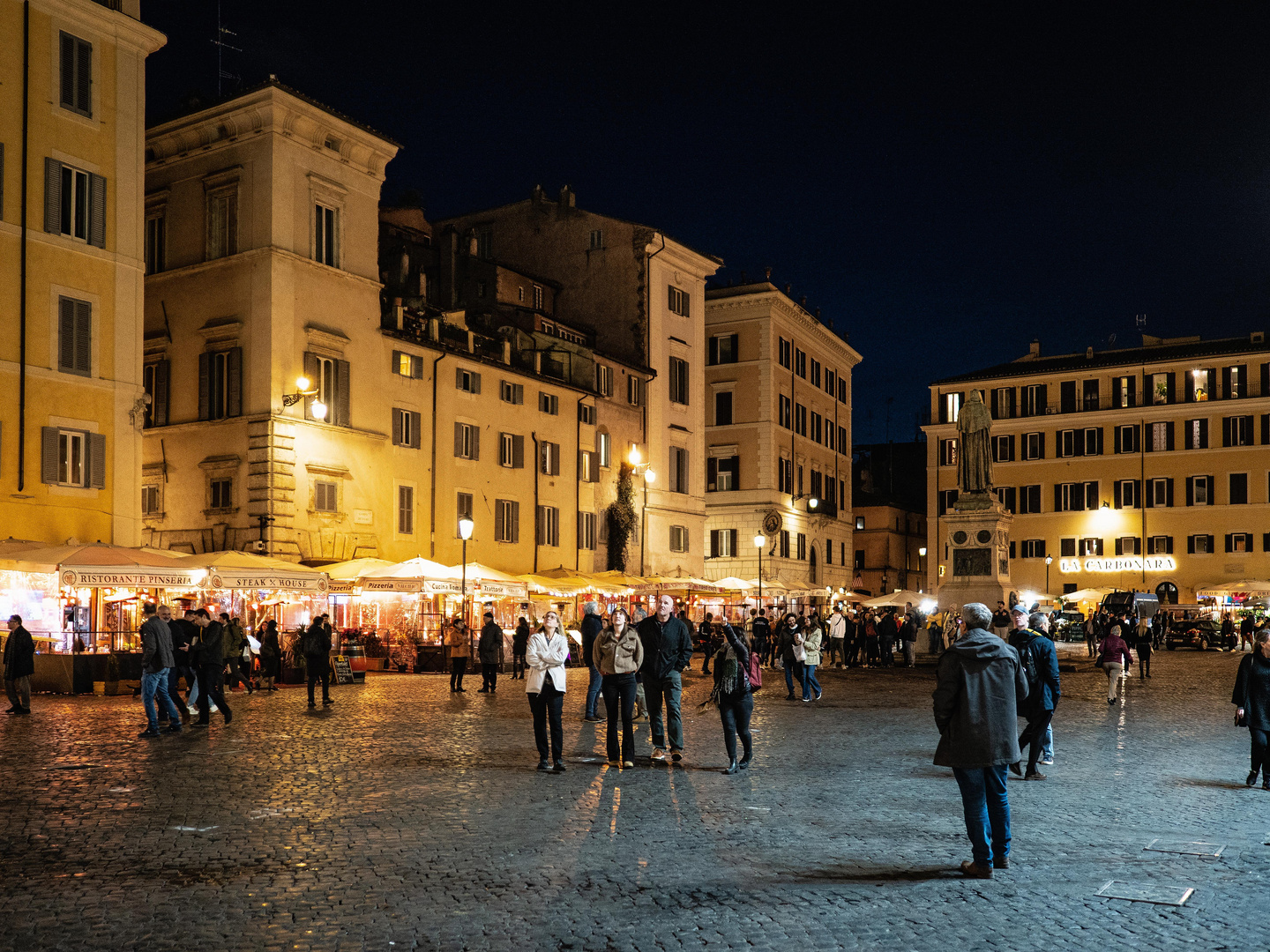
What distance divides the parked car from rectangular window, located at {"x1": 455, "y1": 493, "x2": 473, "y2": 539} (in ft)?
116

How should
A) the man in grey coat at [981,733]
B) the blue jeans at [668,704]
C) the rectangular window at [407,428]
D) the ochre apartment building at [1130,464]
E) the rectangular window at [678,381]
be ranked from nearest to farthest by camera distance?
the man in grey coat at [981,733], the blue jeans at [668,704], the rectangular window at [407,428], the rectangular window at [678,381], the ochre apartment building at [1130,464]

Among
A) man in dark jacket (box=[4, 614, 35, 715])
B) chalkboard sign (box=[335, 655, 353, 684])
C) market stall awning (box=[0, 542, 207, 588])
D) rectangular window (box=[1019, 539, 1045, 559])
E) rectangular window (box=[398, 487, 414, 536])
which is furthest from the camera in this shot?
rectangular window (box=[1019, 539, 1045, 559])

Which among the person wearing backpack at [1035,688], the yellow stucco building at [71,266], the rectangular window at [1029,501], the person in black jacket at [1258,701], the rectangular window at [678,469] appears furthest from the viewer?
the rectangular window at [1029,501]

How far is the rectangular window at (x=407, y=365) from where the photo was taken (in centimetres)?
3894

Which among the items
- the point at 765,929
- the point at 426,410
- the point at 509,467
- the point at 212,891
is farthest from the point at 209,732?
the point at 509,467

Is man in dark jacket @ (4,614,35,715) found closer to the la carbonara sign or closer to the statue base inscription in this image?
the statue base inscription

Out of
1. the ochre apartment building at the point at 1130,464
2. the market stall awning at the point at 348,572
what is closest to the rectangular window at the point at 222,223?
the market stall awning at the point at 348,572

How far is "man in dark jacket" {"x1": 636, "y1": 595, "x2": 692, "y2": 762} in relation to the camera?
14.1 metres

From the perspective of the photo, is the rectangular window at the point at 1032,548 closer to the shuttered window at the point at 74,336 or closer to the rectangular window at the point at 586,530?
the rectangular window at the point at 586,530

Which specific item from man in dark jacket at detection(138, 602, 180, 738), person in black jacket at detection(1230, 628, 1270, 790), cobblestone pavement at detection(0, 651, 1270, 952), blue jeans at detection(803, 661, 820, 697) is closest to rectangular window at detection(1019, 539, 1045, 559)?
blue jeans at detection(803, 661, 820, 697)

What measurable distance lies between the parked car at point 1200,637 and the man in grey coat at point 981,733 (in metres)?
53.8

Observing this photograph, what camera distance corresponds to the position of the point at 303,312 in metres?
35.8

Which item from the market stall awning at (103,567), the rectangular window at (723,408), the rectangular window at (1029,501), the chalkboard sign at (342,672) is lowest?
the chalkboard sign at (342,672)

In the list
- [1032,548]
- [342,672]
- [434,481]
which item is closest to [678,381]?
[434,481]
